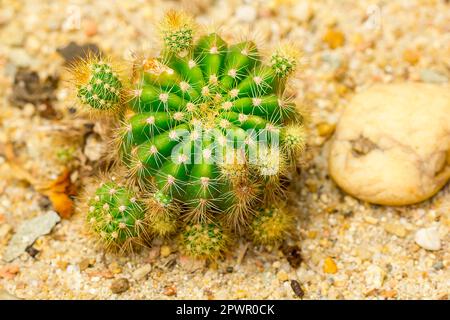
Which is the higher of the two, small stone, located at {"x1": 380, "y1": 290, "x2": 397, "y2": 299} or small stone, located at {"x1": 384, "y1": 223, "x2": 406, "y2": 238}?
small stone, located at {"x1": 384, "y1": 223, "x2": 406, "y2": 238}

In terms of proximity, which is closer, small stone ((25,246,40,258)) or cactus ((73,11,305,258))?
cactus ((73,11,305,258))

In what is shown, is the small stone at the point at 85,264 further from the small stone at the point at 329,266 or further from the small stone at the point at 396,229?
the small stone at the point at 396,229

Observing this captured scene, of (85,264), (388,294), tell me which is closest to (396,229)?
(388,294)

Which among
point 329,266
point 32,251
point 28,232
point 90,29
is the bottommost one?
point 329,266

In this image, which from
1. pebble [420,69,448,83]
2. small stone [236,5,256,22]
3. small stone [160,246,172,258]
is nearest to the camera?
small stone [160,246,172,258]

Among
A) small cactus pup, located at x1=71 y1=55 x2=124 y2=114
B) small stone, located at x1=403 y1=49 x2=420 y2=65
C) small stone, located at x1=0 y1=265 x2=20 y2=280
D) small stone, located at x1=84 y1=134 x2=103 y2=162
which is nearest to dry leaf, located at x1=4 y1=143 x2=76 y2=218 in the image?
small stone, located at x1=84 y1=134 x2=103 y2=162

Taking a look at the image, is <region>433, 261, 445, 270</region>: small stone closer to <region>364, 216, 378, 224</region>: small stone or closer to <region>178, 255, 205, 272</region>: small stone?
<region>364, 216, 378, 224</region>: small stone

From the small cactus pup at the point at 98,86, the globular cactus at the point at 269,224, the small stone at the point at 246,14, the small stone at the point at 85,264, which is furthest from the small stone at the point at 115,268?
the small stone at the point at 246,14

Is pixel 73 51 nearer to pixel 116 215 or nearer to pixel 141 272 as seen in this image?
pixel 116 215
